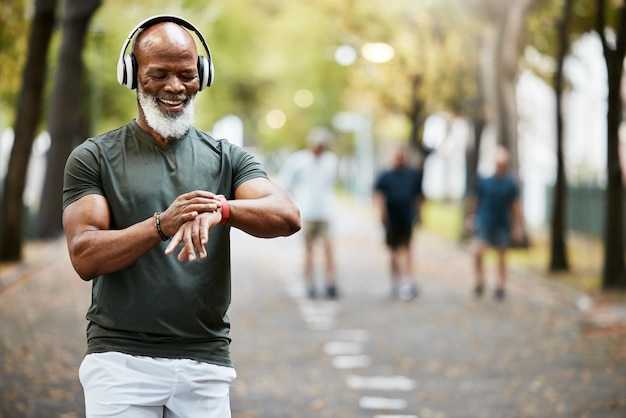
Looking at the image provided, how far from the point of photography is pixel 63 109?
2473cm

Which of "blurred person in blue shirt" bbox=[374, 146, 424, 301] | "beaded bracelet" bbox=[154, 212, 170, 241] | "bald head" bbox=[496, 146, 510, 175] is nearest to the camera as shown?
"beaded bracelet" bbox=[154, 212, 170, 241]

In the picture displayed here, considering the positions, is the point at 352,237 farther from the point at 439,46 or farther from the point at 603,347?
the point at 603,347

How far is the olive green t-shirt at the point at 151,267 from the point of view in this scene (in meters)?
3.47

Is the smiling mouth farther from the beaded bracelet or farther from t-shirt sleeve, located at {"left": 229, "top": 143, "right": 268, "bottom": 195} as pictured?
the beaded bracelet

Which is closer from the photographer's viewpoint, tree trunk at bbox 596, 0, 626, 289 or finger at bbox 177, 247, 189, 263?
finger at bbox 177, 247, 189, 263

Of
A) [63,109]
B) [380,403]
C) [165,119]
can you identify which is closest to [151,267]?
[165,119]

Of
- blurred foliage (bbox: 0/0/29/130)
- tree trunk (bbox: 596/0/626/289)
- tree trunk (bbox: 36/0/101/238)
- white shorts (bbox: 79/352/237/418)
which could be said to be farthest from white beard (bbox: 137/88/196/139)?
blurred foliage (bbox: 0/0/29/130)

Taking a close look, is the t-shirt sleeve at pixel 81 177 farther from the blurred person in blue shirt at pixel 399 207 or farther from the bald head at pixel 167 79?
the blurred person in blue shirt at pixel 399 207

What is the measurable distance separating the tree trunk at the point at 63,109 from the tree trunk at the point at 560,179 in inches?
359

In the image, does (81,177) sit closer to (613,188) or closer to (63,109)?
(613,188)

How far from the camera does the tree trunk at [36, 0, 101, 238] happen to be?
2289 cm

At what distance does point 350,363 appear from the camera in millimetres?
10070

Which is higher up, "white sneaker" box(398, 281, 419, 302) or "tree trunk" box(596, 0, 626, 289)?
"tree trunk" box(596, 0, 626, 289)

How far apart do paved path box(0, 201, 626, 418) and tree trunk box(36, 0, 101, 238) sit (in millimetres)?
6695
